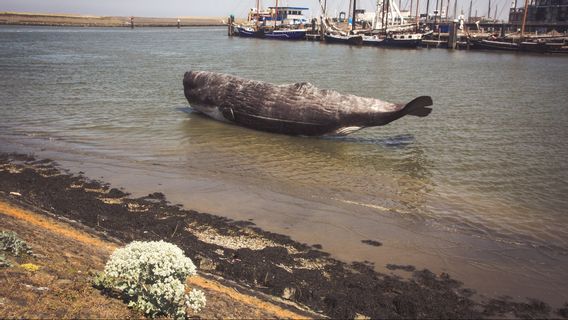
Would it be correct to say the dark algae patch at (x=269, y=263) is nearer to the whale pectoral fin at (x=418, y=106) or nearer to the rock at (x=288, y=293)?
the rock at (x=288, y=293)

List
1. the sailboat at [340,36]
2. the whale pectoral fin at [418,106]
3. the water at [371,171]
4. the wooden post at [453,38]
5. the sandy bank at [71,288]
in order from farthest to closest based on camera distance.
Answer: the sailboat at [340,36] → the wooden post at [453,38] → the whale pectoral fin at [418,106] → the water at [371,171] → the sandy bank at [71,288]

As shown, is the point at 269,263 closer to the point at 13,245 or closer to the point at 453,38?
the point at 13,245

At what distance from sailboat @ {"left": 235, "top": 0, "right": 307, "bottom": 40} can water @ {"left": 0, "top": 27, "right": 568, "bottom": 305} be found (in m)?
70.8

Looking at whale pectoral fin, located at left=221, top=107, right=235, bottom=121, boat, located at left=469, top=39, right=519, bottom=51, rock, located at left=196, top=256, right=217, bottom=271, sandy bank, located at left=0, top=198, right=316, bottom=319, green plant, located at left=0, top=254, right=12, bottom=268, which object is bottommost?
rock, located at left=196, top=256, right=217, bottom=271

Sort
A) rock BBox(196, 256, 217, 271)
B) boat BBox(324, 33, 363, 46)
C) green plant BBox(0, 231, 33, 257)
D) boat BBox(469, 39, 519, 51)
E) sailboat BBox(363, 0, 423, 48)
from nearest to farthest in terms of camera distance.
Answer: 1. green plant BBox(0, 231, 33, 257)
2. rock BBox(196, 256, 217, 271)
3. boat BBox(469, 39, 519, 51)
4. sailboat BBox(363, 0, 423, 48)
5. boat BBox(324, 33, 363, 46)

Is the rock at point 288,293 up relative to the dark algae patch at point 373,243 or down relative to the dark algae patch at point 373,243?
up

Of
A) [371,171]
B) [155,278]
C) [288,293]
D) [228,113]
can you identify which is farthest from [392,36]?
[155,278]

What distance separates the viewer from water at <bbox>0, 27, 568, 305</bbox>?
8039mm

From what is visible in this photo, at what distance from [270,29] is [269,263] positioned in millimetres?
95833

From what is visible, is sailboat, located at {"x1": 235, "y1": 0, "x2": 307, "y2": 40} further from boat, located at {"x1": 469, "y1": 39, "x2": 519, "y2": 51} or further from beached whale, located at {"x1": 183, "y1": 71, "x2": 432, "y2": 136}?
beached whale, located at {"x1": 183, "y1": 71, "x2": 432, "y2": 136}

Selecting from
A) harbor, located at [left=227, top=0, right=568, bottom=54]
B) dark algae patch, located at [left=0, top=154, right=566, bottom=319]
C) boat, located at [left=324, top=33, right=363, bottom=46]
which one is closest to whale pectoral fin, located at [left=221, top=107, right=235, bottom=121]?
dark algae patch, located at [left=0, top=154, right=566, bottom=319]

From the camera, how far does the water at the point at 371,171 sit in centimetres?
804

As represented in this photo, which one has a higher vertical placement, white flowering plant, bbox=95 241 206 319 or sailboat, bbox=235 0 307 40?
sailboat, bbox=235 0 307 40

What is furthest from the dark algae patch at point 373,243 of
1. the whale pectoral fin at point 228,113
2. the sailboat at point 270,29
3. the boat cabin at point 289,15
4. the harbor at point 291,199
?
the boat cabin at point 289,15
